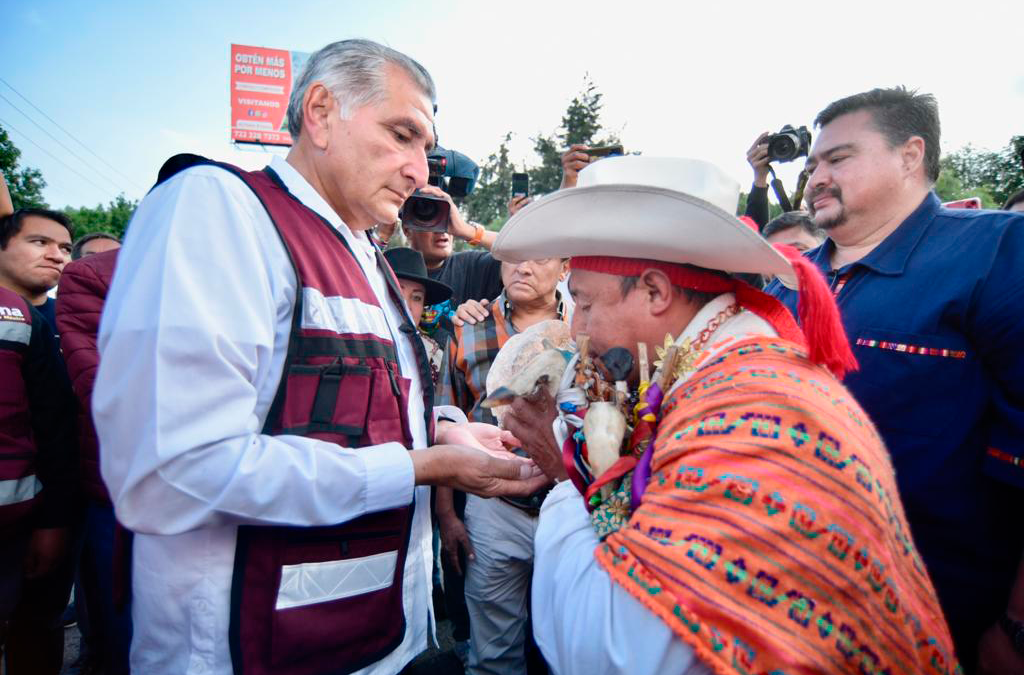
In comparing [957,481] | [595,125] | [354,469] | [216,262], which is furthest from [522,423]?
[595,125]

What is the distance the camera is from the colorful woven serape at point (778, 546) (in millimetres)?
995

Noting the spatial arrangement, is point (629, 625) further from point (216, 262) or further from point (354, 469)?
point (216, 262)

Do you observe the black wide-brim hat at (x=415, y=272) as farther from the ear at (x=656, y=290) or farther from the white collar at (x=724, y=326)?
the white collar at (x=724, y=326)

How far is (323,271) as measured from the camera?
1438 millimetres

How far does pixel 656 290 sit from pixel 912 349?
1.32 m

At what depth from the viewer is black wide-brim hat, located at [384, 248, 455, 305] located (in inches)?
131

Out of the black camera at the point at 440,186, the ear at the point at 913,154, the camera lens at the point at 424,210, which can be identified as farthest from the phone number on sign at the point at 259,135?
the ear at the point at 913,154

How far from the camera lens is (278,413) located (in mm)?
1322

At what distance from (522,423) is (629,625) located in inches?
29.3

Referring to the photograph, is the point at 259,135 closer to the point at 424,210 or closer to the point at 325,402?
the point at 424,210

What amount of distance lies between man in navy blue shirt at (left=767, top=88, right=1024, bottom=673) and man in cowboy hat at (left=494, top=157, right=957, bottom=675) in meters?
0.94

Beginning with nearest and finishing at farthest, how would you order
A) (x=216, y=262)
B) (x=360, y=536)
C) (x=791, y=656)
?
1. (x=791, y=656)
2. (x=216, y=262)
3. (x=360, y=536)

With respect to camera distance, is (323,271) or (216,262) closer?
(216,262)

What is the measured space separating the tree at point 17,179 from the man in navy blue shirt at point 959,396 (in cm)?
2529
